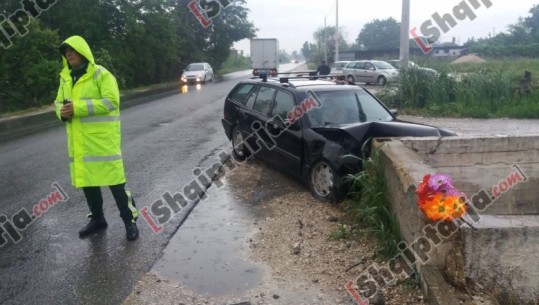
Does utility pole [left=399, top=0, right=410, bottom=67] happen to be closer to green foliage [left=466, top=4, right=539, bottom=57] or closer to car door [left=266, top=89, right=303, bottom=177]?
car door [left=266, top=89, right=303, bottom=177]

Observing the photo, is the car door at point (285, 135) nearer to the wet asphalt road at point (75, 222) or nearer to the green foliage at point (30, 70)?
the wet asphalt road at point (75, 222)

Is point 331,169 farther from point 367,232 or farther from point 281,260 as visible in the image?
point 281,260

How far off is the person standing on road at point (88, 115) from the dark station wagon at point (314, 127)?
239 cm

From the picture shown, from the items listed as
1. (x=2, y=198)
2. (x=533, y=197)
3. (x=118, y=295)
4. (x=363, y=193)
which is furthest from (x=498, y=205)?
(x=2, y=198)

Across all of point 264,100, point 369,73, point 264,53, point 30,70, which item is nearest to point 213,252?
point 264,100

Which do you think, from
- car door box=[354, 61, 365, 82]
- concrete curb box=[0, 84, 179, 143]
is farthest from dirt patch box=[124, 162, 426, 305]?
car door box=[354, 61, 365, 82]

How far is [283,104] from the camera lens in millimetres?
6836

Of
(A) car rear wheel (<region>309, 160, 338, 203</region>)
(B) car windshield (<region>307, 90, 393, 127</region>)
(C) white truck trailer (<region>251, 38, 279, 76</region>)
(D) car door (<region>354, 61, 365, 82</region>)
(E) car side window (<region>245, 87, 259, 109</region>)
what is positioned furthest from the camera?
(C) white truck trailer (<region>251, 38, 279, 76</region>)

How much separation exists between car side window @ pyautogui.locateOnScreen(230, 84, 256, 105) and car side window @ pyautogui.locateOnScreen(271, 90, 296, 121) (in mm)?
1103

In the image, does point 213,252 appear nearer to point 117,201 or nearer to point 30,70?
point 117,201

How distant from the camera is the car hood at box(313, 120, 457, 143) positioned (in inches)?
220

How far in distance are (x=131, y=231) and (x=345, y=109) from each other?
327 cm

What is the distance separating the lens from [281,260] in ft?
14.1

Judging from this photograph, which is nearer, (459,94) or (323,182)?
(323,182)
